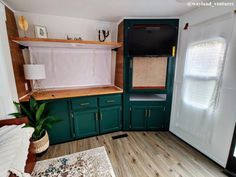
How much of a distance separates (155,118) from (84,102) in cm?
149

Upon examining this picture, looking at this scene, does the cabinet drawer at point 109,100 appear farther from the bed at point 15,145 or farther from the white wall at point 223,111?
the white wall at point 223,111

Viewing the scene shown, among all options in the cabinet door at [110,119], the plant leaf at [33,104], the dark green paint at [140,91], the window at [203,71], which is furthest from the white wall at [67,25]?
the window at [203,71]

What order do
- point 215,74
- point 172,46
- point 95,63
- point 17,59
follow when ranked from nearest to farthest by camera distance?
point 215,74 → point 17,59 → point 172,46 → point 95,63

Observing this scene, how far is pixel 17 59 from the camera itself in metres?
2.00

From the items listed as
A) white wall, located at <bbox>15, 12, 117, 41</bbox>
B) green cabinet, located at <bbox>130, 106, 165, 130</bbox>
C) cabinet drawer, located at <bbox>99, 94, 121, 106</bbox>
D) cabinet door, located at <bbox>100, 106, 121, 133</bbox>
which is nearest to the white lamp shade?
white wall, located at <bbox>15, 12, 117, 41</bbox>

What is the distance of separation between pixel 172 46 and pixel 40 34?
232 cm

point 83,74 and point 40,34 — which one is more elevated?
point 40,34

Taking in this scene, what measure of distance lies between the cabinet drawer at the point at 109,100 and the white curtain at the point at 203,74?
1203 millimetres

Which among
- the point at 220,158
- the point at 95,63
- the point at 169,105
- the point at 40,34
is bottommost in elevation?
the point at 220,158

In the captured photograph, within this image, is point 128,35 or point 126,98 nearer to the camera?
point 128,35

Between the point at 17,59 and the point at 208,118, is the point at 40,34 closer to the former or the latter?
the point at 17,59

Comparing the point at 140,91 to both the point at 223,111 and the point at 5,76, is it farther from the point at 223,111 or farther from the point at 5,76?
the point at 5,76

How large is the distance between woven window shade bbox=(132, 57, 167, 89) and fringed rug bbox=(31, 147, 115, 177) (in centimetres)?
142

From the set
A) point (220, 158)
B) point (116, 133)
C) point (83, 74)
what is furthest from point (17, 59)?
point (220, 158)
